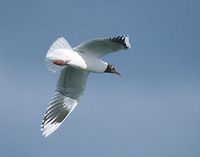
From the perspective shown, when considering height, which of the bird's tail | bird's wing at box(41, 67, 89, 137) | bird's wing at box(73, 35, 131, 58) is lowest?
bird's wing at box(41, 67, 89, 137)

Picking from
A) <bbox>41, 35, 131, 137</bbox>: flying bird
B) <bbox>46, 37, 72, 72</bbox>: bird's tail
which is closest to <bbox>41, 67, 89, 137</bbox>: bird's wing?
<bbox>41, 35, 131, 137</bbox>: flying bird

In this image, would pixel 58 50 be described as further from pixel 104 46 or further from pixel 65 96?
pixel 65 96

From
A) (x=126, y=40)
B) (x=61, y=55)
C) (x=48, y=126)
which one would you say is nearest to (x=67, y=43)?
(x=61, y=55)

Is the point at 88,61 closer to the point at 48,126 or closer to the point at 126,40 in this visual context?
the point at 126,40

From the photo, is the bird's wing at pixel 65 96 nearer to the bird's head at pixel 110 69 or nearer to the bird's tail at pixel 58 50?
the bird's head at pixel 110 69

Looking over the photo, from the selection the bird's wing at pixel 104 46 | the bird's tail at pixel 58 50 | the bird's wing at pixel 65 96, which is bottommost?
the bird's wing at pixel 65 96

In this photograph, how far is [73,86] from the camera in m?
7.62

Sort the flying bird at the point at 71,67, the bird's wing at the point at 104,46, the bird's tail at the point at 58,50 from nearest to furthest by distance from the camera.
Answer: the bird's wing at the point at 104,46, the flying bird at the point at 71,67, the bird's tail at the point at 58,50

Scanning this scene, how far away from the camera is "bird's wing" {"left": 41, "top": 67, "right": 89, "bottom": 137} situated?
24.7 feet

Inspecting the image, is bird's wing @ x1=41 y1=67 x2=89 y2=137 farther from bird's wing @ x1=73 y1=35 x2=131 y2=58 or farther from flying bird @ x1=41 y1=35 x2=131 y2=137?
bird's wing @ x1=73 y1=35 x2=131 y2=58

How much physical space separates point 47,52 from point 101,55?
42.8 inches

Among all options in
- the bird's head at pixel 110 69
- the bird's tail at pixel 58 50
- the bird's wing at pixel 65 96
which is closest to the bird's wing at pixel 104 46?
the bird's tail at pixel 58 50

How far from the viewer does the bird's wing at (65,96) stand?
752 centimetres

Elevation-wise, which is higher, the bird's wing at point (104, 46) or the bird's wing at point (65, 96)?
the bird's wing at point (104, 46)
